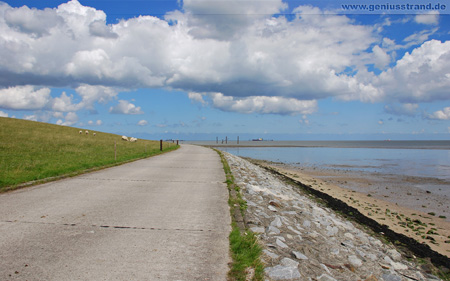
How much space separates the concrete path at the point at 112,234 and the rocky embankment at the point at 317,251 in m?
0.83

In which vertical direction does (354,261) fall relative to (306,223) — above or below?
below

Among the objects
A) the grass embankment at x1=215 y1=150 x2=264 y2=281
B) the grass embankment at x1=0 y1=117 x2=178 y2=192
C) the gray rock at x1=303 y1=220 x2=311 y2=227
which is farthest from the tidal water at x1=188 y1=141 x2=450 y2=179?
the grass embankment at x1=215 y1=150 x2=264 y2=281

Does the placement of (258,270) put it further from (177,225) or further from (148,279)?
(177,225)

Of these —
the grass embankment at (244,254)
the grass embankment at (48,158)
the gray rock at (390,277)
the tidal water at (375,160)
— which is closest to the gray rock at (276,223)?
the grass embankment at (244,254)

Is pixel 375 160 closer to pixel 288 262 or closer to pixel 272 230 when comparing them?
pixel 272 230

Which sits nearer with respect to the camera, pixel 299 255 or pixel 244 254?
pixel 244 254

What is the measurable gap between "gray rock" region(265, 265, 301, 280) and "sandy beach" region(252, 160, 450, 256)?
693 centimetres

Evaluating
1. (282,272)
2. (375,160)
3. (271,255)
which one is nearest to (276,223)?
(271,255)

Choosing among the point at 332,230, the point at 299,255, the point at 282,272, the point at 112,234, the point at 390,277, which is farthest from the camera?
the point at 332,230

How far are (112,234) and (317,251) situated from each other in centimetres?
378

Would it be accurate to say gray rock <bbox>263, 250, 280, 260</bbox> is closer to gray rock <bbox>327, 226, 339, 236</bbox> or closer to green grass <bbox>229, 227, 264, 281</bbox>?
green grass <bbox>229, 227, 264, 281</bbox>

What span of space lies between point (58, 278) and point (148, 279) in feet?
3.55

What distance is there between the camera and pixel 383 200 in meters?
16.5

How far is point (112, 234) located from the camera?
534 cm
